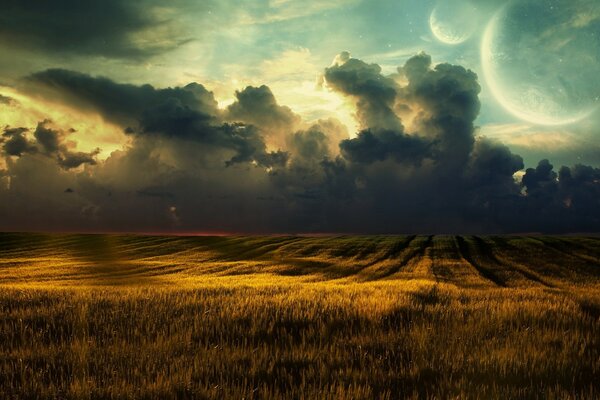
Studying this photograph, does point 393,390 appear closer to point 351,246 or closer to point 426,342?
point 426,342

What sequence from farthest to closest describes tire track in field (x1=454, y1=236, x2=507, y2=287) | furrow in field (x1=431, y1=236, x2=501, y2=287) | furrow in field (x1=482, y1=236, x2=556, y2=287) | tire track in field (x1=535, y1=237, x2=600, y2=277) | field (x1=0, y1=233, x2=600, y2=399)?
tire track in field (x1=535, y1=237, x2=600, y2=277), furrow in field (x1=482, y1=236, x2=556, y2=287), tire track in field (x1=454, y1=236, x2=507, y2=287), furrow in field (x1=431, y1=236, x2=501, y2=287), field (x1=0, y1=233, x2=600, y2=399)

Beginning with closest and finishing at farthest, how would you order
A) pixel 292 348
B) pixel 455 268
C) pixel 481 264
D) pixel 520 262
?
pixel 292 348 → pixel 455 268 → pixel 481 264 → pixel 520 262

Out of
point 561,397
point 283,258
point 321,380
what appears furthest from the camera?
point 283,258

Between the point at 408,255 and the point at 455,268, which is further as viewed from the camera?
the point at 408,255

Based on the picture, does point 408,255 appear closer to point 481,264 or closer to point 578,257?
point 481,264

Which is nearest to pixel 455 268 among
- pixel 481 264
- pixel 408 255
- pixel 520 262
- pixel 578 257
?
pixel 481 264

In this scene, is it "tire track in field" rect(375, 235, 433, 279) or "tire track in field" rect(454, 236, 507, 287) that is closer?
"tire track in field" rect(454, 236, 507, 287)

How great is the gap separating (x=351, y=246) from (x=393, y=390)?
6023 cm

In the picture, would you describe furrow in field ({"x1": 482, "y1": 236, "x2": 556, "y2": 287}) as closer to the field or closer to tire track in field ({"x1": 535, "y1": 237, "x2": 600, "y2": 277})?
tire track in field ({"x1": 535, "y1": 237, "x2": 600, "y2": 277})

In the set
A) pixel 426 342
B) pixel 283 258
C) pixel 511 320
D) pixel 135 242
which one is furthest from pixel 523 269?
pixel 135 242

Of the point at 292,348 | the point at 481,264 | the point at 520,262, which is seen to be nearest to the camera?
the point at 292,348

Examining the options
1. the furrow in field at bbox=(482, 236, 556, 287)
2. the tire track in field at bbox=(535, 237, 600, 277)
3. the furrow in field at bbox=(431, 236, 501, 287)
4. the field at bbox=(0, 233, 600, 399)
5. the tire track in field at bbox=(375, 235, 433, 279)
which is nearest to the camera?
the field at bbox=(0, 233, 600, 399)

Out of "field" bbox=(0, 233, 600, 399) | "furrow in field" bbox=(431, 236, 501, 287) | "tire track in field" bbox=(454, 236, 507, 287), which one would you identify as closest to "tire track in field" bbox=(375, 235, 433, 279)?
"furrow in field" bbox=(431, 236, 501, 287)

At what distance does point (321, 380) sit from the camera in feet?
17.8
